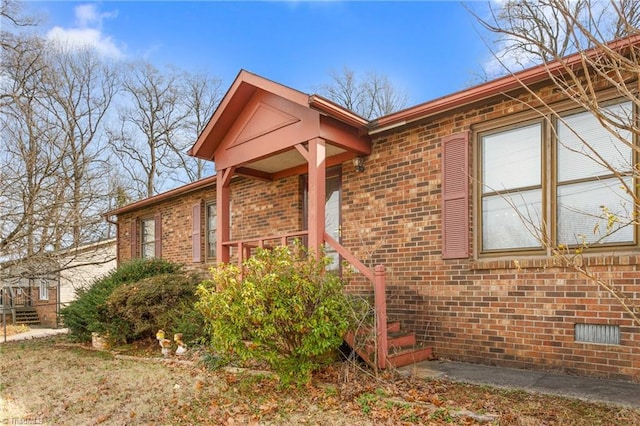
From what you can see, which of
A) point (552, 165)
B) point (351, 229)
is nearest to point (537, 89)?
point (552, 165)

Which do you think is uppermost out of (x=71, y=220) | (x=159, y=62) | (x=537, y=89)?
(x=159, y=62)

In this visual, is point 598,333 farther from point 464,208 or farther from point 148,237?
point 148,237

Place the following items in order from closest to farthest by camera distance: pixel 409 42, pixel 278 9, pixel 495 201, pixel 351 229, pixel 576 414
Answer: pixel 576 414 → pixel 495 201 → pixel 351 229 → pixel 278 9 → pixel 409 42

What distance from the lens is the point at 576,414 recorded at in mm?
3607

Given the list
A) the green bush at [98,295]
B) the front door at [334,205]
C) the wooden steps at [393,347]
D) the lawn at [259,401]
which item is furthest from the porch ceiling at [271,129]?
the lawn at [259,401]

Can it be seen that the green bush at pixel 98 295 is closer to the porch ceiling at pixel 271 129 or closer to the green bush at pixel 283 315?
the porch ceiling at pixel 271 129

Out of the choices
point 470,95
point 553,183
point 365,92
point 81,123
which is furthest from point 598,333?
point 81,123

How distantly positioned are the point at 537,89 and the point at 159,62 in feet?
73.6

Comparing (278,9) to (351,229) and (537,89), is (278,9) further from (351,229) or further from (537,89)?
(537,89)

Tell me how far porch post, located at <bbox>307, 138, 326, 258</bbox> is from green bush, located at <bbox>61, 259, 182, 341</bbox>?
14.8 feet

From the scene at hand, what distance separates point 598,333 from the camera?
4746 millimetres

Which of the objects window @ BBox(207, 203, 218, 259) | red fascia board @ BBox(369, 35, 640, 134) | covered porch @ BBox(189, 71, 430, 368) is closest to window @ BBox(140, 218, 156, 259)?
window @ BBox(207, 203, 218, 259)

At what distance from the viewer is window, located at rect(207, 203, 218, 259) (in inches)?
425

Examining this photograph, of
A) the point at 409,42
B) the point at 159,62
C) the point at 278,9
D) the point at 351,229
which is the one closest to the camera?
the point at 351,229
